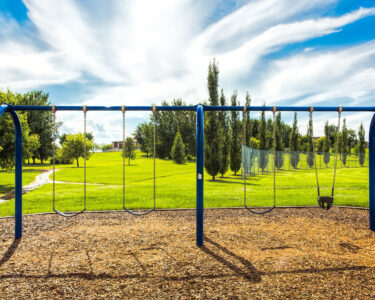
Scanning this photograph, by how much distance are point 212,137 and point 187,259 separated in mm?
13198

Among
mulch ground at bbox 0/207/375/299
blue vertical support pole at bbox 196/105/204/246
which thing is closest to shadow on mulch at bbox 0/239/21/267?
mulch ground at bbox 0/207/375/299

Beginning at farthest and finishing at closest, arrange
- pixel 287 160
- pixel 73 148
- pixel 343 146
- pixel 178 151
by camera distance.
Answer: pixel 178 151 < pixel 343 146 < pixel 73 148 < pixel 287 160

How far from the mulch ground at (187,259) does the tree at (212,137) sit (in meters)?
10.8

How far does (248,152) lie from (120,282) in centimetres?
1552

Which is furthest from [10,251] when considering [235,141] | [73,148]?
[73,148]

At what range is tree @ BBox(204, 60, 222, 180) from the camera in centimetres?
1634

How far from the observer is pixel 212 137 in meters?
16.5

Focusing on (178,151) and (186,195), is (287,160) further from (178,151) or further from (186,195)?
(186,195)

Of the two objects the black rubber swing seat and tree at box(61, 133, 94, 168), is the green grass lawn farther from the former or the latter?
tree at box(61, 133, 94, 168)

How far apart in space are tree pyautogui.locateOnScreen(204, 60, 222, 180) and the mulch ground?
10.8 meters

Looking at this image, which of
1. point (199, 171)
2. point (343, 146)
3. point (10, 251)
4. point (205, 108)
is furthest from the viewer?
point (343, 146)

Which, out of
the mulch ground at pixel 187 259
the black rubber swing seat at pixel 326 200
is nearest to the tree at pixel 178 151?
the mulch ground at pixel 187 259

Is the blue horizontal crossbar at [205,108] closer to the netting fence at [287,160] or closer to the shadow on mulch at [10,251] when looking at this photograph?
the shadow on mulch at [10,251]

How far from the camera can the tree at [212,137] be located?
1634 cm
